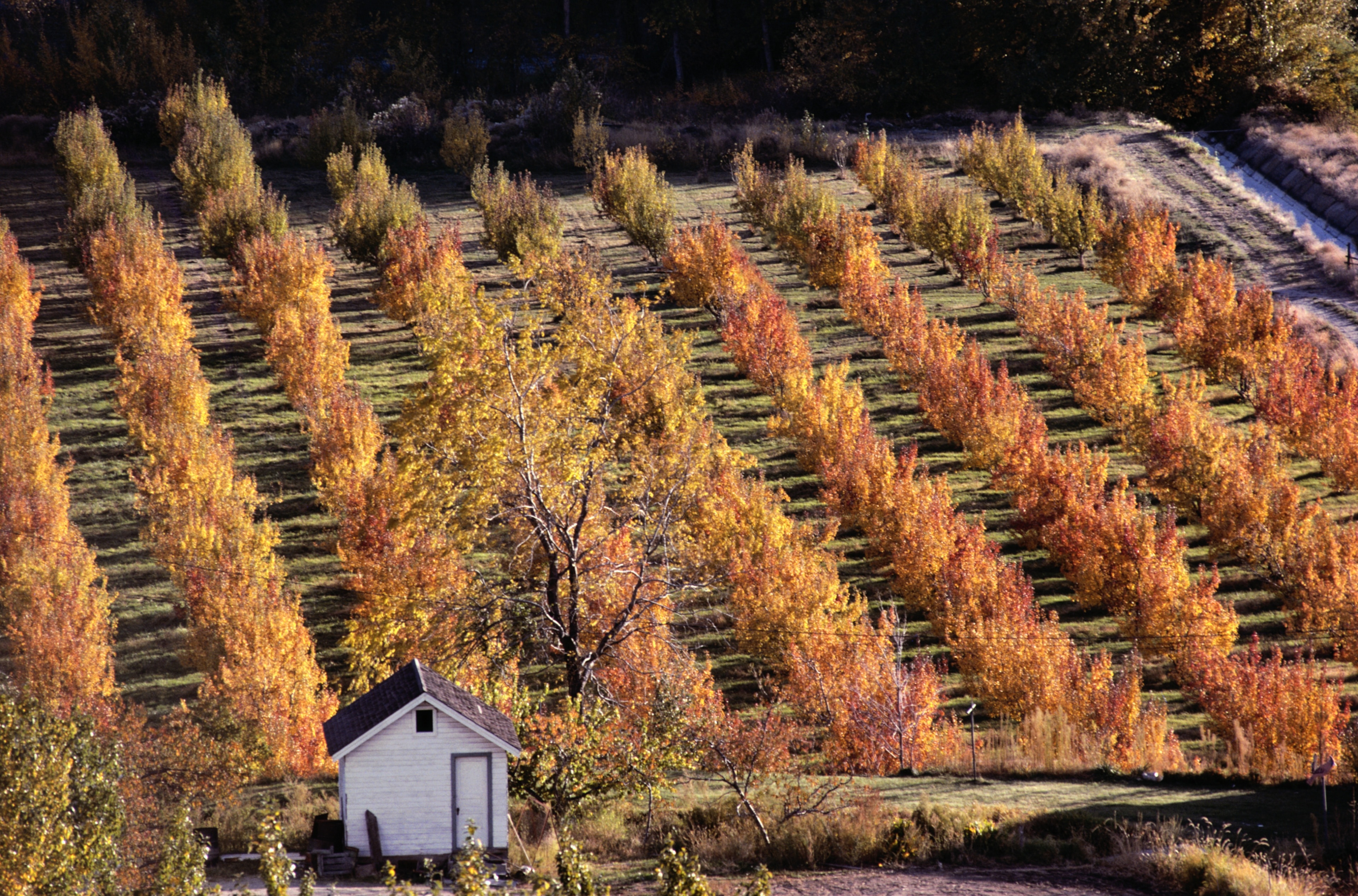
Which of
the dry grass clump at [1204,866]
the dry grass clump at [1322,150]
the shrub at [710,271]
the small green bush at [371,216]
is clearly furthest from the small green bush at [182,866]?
the dry grass clump at [1322,150]

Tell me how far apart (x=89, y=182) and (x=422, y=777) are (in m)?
44.0

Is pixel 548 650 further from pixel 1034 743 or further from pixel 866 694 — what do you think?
pixel 1034 743

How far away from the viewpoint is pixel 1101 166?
65.3 metres

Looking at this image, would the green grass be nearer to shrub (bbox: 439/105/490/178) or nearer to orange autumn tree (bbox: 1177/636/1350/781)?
shrub (bbox: 439/105/490/178)

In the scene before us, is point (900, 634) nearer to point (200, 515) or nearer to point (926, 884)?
point (926, 884)

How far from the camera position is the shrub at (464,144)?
68.2 metres

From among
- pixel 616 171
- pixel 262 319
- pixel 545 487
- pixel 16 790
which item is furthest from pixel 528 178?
pixel 16 790

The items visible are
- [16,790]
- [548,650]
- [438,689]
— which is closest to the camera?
[16,790]

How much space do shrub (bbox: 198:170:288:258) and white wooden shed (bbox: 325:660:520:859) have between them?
34.1 metres

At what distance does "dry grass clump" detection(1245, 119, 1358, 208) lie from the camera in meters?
A: 62.9

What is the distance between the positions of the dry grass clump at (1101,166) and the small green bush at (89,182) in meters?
38.2

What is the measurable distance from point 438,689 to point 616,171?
38.9 metres

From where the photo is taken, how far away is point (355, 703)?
2667cm

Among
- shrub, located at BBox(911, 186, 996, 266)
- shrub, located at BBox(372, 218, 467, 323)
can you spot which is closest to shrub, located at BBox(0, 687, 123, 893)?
shrub, located at BBox(372, 218, 467, 323)
